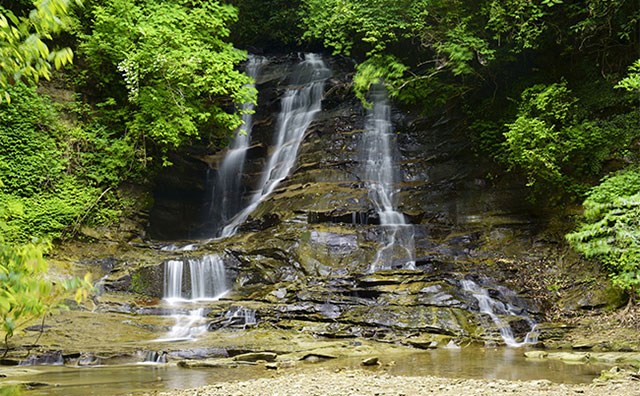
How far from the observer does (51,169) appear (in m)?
13.6

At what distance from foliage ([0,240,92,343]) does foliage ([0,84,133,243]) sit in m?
11.6

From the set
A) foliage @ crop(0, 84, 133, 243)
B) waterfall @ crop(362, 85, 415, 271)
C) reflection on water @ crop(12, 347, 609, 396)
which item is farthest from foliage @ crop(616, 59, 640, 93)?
foliage @ crop(0, 84, 133, 243)

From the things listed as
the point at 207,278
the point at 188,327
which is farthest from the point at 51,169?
the point at 188,327

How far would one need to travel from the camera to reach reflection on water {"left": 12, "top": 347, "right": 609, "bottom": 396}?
20.2 ft

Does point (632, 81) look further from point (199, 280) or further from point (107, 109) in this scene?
point (107, 109)

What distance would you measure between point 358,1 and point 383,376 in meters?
14.2

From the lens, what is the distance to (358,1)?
16766 millimetres

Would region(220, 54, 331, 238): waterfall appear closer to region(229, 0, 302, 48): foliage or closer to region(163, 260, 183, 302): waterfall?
region(163, 260, 183, 302): waterfall

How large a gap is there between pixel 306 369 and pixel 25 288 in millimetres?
6023

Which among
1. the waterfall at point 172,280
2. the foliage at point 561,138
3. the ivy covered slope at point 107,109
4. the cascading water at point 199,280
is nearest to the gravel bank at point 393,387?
the cascading water at point 199,280

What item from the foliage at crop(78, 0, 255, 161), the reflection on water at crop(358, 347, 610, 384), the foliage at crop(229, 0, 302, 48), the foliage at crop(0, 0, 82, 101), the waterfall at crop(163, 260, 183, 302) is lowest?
the reflection on water at crop(358, 347, 610, 384)

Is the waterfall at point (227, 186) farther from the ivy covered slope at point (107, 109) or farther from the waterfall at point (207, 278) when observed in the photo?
the waterfall at point (207, 278)

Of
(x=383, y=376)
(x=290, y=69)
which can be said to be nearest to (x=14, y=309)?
(x=383, y=376)

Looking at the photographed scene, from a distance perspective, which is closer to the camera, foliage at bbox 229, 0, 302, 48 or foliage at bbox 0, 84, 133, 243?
foliage at bbox 0, 84, 133, 243
